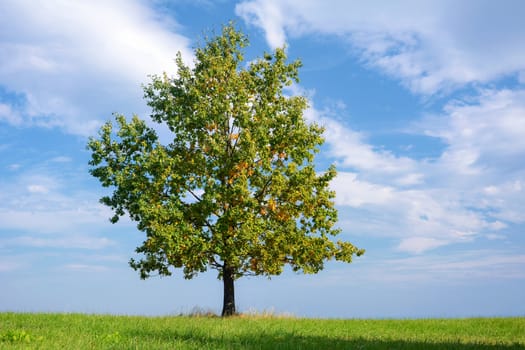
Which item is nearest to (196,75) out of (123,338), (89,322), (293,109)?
(293,109)

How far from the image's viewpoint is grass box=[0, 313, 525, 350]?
15531 mm

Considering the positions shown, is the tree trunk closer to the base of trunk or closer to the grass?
the base of trunk

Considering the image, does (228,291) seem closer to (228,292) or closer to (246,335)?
(228,292)

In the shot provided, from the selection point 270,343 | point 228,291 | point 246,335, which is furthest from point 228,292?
point 270,343

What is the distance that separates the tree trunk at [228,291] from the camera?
104 feet

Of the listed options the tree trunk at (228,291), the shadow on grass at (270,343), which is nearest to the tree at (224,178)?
the tree trunk at (228,291)

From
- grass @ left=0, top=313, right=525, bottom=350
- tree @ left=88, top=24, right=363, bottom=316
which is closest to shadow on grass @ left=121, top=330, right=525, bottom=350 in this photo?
grass @ left=0, top=313, right=525, bottom=350

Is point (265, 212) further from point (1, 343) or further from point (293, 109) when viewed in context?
point (1, 343)

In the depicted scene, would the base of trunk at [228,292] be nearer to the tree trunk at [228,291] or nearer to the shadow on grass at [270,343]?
the tree trunk at [228,291]

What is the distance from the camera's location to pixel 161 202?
3045 centimetres

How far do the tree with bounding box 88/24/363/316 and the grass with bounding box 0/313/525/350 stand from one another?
4.47 meters

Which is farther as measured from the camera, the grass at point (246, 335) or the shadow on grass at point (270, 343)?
the grass at point (246, 335)

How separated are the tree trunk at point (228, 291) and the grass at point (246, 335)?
2.17 meters

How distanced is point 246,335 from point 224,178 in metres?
14.2
